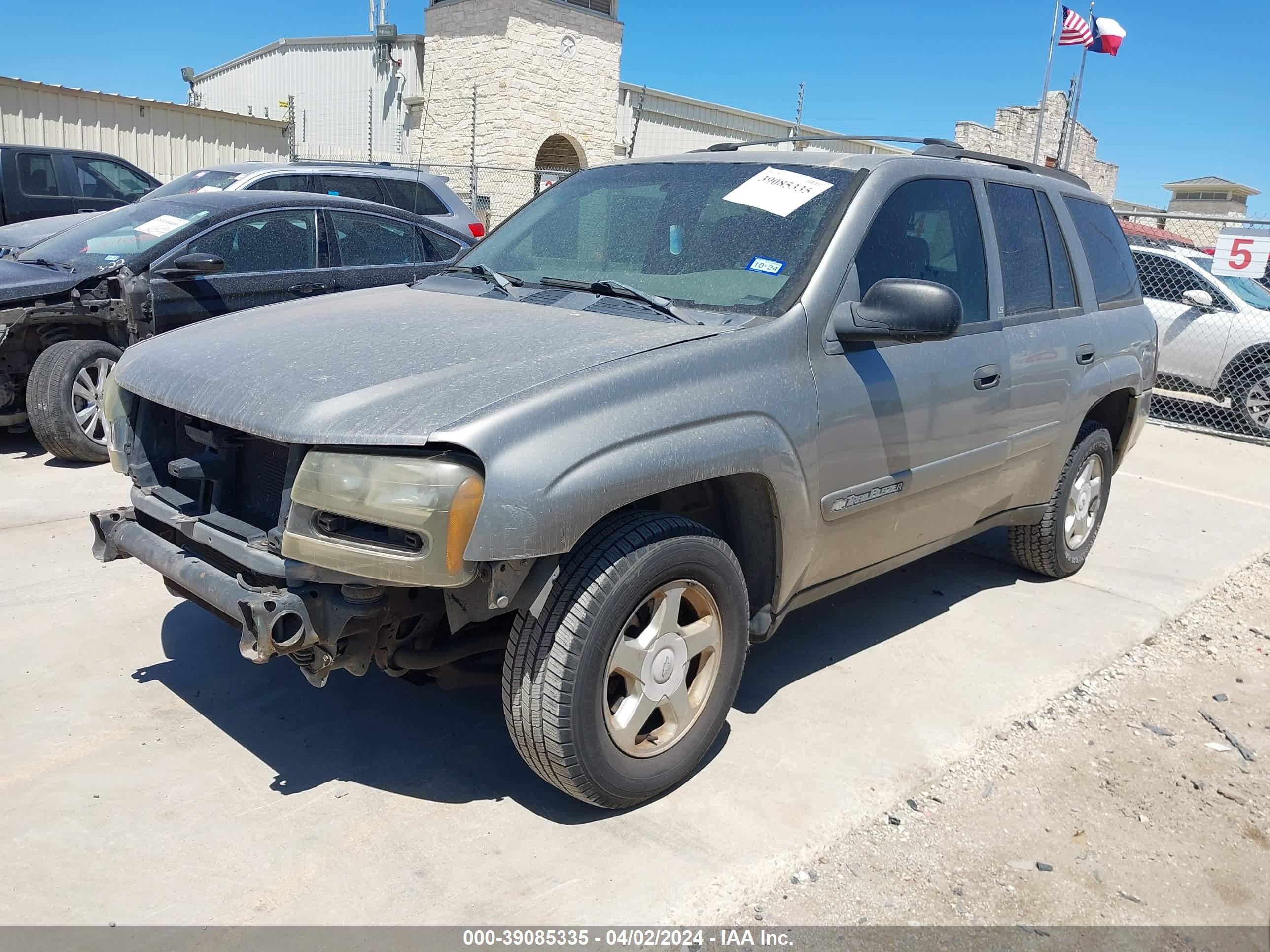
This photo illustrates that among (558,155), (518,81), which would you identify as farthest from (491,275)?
(558,155)

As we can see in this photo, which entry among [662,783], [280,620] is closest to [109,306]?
[280,620]

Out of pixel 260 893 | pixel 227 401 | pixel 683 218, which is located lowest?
pixel 260 893

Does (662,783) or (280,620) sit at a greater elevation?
(280,620)

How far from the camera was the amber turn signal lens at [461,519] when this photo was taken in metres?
2.52

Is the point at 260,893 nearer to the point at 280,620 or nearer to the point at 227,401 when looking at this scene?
the point at 280,620

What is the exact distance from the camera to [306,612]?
2697 mm

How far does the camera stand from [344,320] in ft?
11.5

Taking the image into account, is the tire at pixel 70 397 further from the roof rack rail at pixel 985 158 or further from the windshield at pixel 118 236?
the roof rack rail at pixel 985 158

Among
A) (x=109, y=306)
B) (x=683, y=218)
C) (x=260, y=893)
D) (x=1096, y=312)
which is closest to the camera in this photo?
(x=260, y=893)

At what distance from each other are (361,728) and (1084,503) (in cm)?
387

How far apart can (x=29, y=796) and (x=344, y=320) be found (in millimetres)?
1739

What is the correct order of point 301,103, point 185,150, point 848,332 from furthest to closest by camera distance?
point 301,103, point 185,150, point 848,332

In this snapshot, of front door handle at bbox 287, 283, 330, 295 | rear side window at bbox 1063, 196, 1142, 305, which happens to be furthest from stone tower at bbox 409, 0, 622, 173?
rear side window at bbox 1063, 196, 1142, 305

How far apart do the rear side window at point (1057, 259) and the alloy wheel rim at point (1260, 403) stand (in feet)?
23.6
